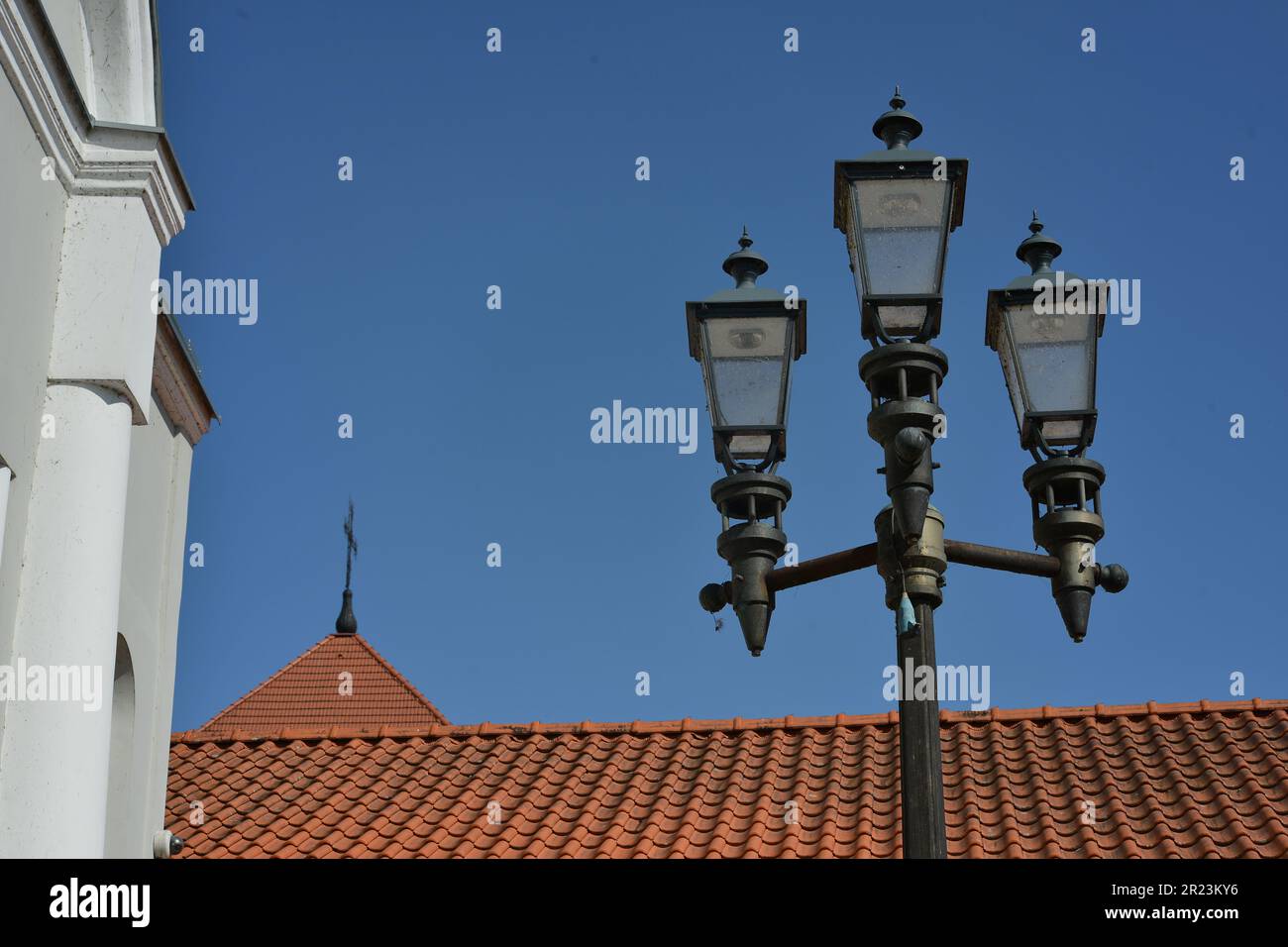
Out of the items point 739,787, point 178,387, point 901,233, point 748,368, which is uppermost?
point 178,387

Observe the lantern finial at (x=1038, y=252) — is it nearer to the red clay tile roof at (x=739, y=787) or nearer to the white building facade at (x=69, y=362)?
the white building facade at (x=69, y=362)

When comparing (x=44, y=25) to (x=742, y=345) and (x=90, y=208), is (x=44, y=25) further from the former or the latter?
(x=742, y=345)

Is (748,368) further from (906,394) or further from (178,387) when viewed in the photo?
(178,387)

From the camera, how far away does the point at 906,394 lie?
18.2 feet

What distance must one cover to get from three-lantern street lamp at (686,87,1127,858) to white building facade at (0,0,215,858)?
2.11 meters

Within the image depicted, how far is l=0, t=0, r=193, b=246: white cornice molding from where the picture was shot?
225 inches

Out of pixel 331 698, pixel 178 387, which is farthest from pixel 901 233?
pixel 331 698

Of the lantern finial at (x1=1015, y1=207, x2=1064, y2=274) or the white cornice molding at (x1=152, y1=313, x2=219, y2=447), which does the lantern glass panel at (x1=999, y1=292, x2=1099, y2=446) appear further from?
the white cornice molding at (x1=152, y1=313, x2=219, y2=447)

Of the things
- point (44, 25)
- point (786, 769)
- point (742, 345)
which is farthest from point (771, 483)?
point (786, 769)

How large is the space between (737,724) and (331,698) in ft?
27.7

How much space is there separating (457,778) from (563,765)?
0.80 meters

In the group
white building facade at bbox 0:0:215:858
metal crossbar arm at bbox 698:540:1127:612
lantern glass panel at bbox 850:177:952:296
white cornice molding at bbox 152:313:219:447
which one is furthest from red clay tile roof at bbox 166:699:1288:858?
lantern glass panel at bbox 850:177:952:296

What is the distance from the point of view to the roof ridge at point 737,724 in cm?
1261
